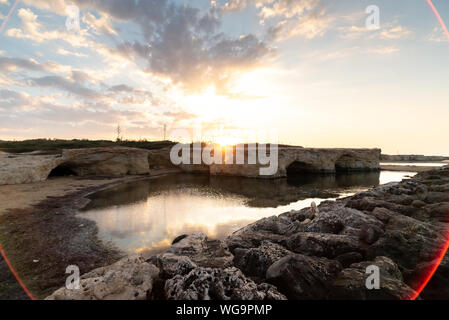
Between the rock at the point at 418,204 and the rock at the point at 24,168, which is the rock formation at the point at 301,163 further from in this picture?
the rock at the point at 418,204

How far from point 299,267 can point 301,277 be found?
152 mm

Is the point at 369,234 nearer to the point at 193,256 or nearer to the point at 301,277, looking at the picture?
the point at 301,277

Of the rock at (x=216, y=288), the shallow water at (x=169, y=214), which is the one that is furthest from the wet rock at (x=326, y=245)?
the shallow water at (x=169, y=214)

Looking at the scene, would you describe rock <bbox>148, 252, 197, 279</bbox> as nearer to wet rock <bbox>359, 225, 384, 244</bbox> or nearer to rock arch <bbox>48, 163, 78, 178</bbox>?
wet rock <bbox>359, 225, 384, 244</bbox>

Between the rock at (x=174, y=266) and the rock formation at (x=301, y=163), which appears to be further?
the rock formation at (x=301, y=163)

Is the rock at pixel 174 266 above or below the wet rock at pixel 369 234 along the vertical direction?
below

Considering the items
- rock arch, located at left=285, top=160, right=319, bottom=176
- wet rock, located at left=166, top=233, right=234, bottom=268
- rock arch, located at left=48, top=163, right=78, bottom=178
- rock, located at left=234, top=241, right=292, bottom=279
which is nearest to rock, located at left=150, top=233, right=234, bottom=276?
wet rock, located at left=166, top=233, right=234, bottom=268

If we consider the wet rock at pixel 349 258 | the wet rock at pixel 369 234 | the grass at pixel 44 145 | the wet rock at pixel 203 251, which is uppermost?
the grass at pixel 44 145

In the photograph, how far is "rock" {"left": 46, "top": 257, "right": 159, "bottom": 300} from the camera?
3.05m

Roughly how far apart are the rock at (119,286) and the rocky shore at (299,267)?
0.04ft

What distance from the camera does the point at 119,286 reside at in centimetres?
325

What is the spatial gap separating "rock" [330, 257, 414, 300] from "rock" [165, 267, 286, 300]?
988 mm

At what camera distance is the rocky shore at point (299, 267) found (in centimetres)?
322
